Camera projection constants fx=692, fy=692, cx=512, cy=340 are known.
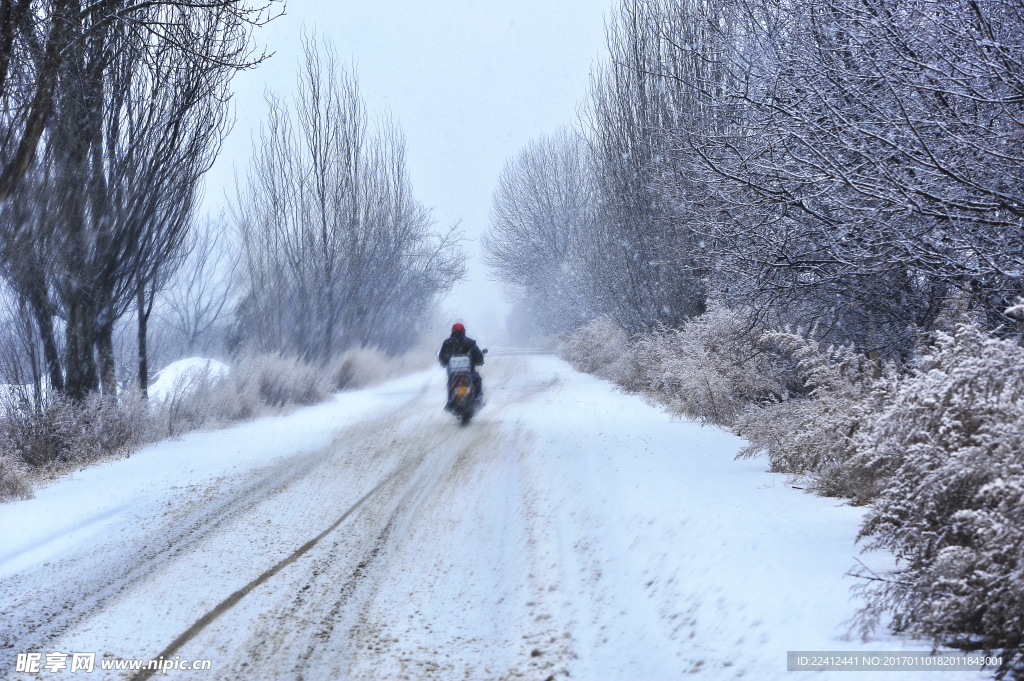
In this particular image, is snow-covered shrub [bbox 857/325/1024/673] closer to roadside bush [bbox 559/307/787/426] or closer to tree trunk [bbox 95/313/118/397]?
roadside bush [bbox 559/307/787/426]

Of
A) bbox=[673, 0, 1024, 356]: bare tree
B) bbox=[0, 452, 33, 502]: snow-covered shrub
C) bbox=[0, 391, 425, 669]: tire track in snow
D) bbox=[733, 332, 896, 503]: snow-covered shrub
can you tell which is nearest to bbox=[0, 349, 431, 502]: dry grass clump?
bbox=[0, 452, 33, 502]: snow-covered shrub

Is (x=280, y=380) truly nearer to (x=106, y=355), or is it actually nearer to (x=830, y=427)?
(x=106, y=355)

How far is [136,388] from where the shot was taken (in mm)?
10961

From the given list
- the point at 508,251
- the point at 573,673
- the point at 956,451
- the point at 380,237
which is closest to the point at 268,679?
the point at 573,673

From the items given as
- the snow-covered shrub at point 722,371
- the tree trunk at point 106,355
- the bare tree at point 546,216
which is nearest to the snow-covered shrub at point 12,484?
the tree trunk at point 106,355

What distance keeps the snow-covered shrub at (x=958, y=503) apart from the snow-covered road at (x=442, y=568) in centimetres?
26

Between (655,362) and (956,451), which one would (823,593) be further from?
(655,362)

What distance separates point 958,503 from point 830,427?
90.3 inches

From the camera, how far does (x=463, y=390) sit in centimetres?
1245

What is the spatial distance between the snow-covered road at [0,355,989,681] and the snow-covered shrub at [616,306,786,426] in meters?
1.75

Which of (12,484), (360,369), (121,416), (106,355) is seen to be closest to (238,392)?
(106,355)

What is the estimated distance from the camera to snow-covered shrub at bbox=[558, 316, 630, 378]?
2195cm

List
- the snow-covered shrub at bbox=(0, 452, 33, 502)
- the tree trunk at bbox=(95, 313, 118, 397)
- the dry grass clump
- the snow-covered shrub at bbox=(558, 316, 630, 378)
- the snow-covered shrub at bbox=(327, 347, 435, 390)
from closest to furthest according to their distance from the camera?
the snow-covered shrub at bbox=(0, 452, 33, 502), the dry grass clump, the tree trunk at bbox=(95, 313, 118, 397), the snow-covered shrub at bbox=(327, 347, 435, 390), the snow-covered shrub at bbox=(558, 316, 630, 378)
